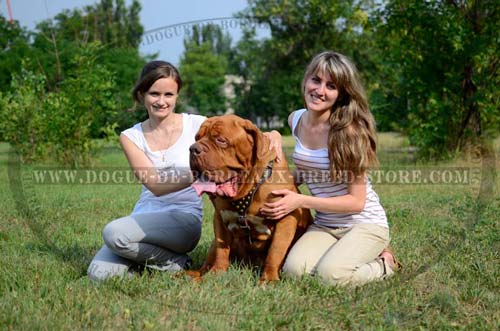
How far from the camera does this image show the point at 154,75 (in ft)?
12.9

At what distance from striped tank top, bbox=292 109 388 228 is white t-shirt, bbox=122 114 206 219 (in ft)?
2.73

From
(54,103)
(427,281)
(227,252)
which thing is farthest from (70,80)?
(427,281)

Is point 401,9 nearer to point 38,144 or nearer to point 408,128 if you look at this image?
point 408,128

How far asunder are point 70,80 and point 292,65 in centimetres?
504

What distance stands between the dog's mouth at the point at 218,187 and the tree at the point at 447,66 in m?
8.42

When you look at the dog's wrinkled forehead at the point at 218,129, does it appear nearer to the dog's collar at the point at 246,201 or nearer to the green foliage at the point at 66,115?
the dog's collar at the point at 246,201

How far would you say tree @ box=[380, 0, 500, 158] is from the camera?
1050 centimetres

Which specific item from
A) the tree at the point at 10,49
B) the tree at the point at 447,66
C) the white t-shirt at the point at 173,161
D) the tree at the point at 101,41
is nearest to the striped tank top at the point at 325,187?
the white t-shirt at the point at 173,161

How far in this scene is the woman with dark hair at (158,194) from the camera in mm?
3760

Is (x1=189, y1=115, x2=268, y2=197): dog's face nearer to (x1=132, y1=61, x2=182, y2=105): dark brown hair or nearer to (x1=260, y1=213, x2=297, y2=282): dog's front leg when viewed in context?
(x1=260, y1=213, x2=297, y2=282): dog's front leg

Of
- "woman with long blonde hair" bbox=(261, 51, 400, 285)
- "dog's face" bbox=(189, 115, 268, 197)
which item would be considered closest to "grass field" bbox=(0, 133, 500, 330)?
"woman with long blonde hair" bbox=(261, 51, 400, 285)

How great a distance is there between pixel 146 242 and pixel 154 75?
4.05 feet

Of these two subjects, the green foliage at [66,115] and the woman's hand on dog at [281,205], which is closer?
the woman's hand on dog at [281,205]

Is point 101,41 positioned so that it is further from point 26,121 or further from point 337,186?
point 337,186
